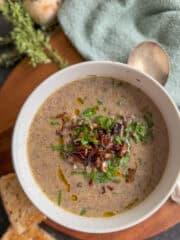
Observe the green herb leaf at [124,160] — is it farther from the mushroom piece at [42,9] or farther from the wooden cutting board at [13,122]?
the mushroom piece at [42,9]

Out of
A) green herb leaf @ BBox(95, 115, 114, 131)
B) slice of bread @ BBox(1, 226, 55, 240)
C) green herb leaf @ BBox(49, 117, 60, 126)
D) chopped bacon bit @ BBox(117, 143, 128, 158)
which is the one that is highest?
green herb leaf @ BBox(49, 117, 60, 126)

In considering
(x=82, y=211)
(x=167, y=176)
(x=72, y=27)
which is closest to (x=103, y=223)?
(x=82, y=211)

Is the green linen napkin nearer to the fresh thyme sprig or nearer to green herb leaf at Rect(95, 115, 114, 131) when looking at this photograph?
the fresh thyme sprig

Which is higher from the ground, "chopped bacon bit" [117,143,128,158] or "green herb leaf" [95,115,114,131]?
"green herb leaf" [95,115,114,131]

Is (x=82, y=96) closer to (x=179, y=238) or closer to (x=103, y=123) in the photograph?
(x=103, y=123)

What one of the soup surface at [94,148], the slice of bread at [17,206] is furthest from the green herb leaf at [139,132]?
the slice of bread at [17,206]

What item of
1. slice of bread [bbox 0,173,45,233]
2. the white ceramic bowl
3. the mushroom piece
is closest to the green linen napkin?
the mushroom piece
